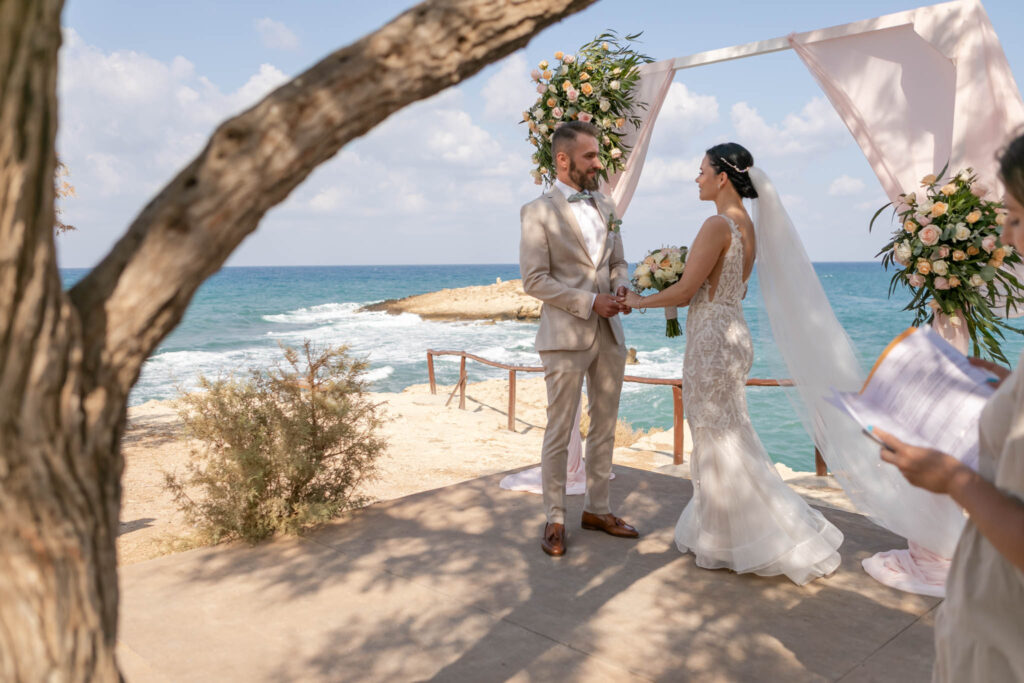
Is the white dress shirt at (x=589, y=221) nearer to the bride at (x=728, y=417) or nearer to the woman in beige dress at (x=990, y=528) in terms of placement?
the bride at (x=728, y=417)

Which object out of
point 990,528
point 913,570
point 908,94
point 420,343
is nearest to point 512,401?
point 908,94

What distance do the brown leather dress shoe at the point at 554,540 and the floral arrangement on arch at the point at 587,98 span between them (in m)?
2.81

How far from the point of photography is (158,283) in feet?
4.37

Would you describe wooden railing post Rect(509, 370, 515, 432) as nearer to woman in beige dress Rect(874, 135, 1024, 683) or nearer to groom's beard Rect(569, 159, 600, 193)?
groom's beard Rect(569, 159, 600, 193)

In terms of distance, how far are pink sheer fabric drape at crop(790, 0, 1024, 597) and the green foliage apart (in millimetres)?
3787

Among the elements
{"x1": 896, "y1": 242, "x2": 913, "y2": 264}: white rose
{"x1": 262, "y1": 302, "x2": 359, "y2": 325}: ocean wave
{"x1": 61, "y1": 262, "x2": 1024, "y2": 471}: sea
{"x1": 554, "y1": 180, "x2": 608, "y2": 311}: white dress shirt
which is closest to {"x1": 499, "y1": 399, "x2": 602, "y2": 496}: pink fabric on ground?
{"x1": 554, "y1": 180, "x2": 608, "y2": 311}: white dress shirt

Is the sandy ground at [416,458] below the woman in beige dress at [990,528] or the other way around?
below

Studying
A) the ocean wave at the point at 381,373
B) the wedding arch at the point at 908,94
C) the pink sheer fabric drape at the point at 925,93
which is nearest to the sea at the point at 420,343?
the ocean wave at the point at 381,373

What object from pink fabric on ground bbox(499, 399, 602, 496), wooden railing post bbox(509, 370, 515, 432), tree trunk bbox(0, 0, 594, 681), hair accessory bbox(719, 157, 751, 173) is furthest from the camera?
wooden railing post bbox(509, 370, 515, 432)

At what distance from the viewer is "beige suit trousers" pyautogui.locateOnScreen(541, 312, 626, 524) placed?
170 inches

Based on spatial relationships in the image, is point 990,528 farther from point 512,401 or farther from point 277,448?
point 512,401

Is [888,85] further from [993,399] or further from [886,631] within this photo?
[993,399]

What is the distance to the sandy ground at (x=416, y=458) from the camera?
19.1 ft

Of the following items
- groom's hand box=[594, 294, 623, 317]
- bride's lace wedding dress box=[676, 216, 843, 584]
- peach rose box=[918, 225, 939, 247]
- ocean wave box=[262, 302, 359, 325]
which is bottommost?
ocean wave box=[262, 302, 359, 325]
